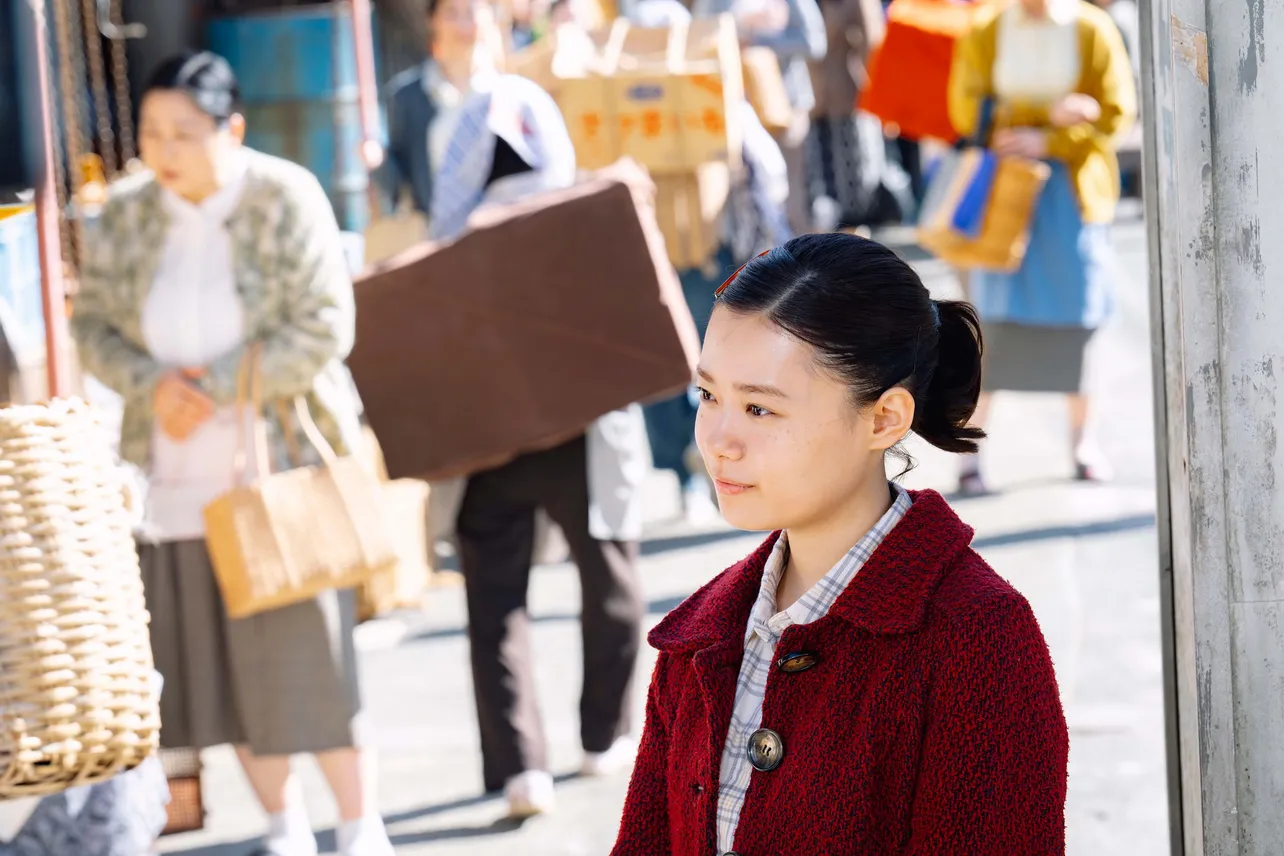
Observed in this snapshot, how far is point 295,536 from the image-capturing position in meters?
4.10

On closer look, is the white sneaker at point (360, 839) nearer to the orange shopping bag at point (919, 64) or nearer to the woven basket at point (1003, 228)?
the woven basket at point (1003, 228)

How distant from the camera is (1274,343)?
216 centimetres

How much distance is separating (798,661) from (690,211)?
5090 millimetres

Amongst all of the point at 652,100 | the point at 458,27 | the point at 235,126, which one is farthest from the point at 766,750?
the point at 652,100

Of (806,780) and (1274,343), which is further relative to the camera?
(1274,343)

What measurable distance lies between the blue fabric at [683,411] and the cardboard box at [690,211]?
5.4 inches

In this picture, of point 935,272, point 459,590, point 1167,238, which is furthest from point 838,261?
point 935,272

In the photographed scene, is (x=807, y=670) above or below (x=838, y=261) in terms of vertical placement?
below

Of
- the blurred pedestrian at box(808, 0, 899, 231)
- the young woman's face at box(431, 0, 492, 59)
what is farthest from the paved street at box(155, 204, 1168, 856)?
the blurred pedestrian at box(808, 0, 899, 231)

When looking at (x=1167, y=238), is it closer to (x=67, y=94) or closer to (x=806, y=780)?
(x=806, y=780)

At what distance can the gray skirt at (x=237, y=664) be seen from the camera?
14.1ft

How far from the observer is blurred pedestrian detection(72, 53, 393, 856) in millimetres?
4219

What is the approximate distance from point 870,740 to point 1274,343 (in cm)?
66

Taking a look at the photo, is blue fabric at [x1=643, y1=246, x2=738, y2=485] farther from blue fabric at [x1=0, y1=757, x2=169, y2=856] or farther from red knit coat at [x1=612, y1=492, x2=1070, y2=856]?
red knit coat at [x1=612, y1=492, x2=1070, y2=856]
